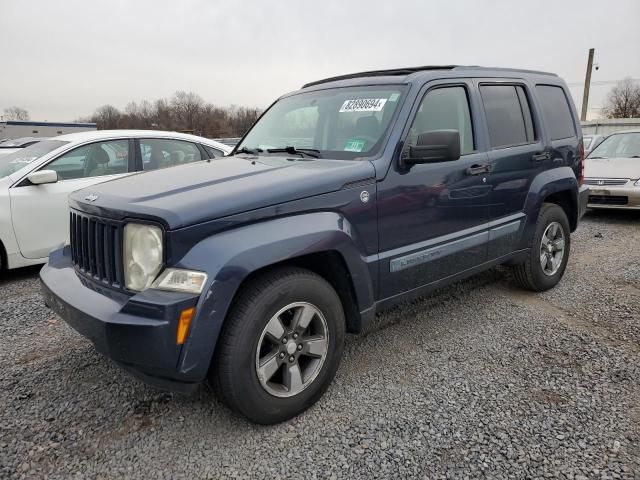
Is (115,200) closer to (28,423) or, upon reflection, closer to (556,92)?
(28,423)

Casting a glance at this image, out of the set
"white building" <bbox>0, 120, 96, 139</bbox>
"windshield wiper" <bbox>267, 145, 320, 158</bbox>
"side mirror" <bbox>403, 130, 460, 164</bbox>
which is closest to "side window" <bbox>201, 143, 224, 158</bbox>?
"windshield wiper" <bbox>267, 145, 320, 158</bbox>

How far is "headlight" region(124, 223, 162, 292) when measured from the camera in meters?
2.20

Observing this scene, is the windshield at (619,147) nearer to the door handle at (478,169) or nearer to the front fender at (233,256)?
the door handle at (478,169)

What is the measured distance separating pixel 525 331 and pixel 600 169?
19.9 ft

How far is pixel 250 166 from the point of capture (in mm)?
3000

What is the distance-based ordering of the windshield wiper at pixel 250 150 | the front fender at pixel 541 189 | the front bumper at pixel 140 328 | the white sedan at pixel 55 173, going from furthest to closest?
the white sedan at pixel 55 173
the front fender at pixel 541 189
the windshield wiper at pixel 250 150
the front bumper at pixel 140 328

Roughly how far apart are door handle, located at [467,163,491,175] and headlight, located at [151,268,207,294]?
2179mm

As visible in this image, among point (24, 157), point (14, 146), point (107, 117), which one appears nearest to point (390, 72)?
point (24, 157)

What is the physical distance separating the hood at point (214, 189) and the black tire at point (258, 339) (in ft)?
1.36

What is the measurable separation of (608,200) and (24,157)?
28.4 ft

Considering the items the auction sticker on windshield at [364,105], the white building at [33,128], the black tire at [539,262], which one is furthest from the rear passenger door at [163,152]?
the white building at [33,128]

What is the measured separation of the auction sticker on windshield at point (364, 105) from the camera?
316 centimetres

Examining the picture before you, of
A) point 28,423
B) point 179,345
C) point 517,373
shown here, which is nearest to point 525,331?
point 517,373

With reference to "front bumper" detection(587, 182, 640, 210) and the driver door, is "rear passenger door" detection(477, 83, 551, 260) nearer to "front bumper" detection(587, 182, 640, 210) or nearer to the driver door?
the driver door
